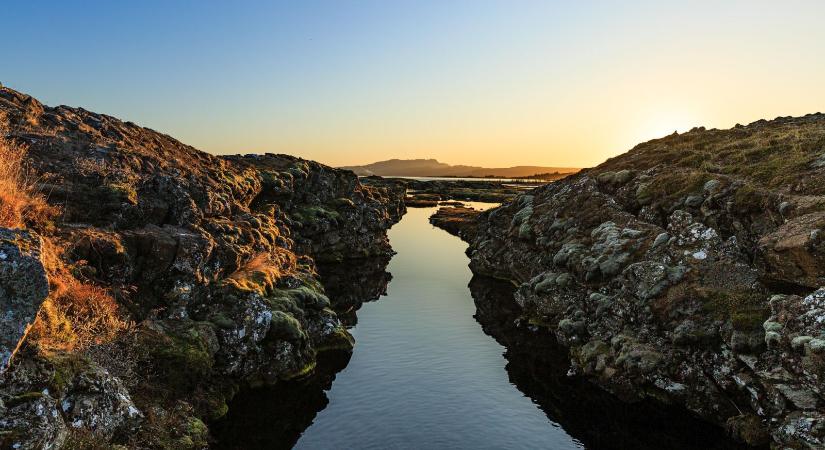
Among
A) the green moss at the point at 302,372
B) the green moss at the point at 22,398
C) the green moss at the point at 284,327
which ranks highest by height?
the green moss at the point at 22,398

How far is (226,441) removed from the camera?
24438 mm

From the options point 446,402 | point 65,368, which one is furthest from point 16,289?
point 446,402

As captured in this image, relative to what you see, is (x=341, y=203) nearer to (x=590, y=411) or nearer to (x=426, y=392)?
(x=426, y=392)

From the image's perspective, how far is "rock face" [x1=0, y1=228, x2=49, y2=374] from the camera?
1705 centimetres

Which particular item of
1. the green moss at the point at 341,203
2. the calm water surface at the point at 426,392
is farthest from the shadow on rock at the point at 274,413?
the green moss at the point at 341,203

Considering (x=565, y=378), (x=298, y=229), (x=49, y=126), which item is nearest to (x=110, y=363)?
(x=49, y=126)

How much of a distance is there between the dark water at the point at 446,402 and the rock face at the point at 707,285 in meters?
2.00

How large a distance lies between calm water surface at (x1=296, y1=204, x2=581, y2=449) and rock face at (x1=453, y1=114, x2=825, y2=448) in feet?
21.3

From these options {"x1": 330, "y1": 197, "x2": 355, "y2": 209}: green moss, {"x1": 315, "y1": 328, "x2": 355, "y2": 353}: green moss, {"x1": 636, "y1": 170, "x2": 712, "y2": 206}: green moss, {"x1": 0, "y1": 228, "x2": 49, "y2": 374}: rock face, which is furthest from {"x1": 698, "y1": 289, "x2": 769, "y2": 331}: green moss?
{"x1": 330, "y1": 197, "x2": 355, "y2": 209}: green moss

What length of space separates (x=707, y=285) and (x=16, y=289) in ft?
116

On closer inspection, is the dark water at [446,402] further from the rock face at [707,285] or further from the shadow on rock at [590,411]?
the rock face at [707,285]

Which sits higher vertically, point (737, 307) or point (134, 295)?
point (134, 295)

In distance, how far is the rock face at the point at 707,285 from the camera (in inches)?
966

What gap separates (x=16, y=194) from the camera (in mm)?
24391
